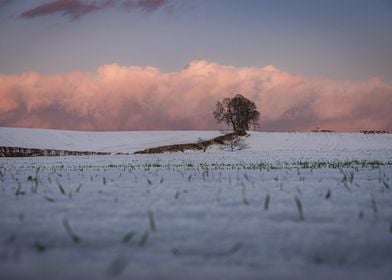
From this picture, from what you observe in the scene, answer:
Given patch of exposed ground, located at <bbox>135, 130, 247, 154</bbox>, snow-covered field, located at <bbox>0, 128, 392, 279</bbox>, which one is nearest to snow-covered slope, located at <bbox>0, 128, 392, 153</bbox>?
patch of exposed ground, located at <bbox>135, 130, 247, 154</bbox>

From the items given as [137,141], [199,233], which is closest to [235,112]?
[137,141]

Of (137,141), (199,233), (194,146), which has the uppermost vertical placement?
(137,141)

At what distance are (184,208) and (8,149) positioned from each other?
37129 mm

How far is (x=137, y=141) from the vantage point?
4878 centimetres

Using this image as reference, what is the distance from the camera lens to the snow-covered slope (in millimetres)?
41750

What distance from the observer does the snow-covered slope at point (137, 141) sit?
41750 millimetres

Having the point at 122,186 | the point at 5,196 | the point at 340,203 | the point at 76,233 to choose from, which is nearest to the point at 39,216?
the point at 76,233

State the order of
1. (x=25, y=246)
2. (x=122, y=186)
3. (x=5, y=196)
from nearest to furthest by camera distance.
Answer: (x=25, y=246) → (x=5, y=196) → (x=122, y=186)

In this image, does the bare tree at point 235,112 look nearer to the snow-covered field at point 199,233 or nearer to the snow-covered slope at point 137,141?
the snow-covered slope at point 137,141

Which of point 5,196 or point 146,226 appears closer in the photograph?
point 146,226

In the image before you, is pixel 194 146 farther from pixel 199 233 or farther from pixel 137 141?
pixel 199 233

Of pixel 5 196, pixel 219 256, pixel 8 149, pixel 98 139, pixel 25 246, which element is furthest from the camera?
pixel 98 139

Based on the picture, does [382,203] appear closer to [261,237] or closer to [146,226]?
[261,237]

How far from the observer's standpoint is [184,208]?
3.62m
